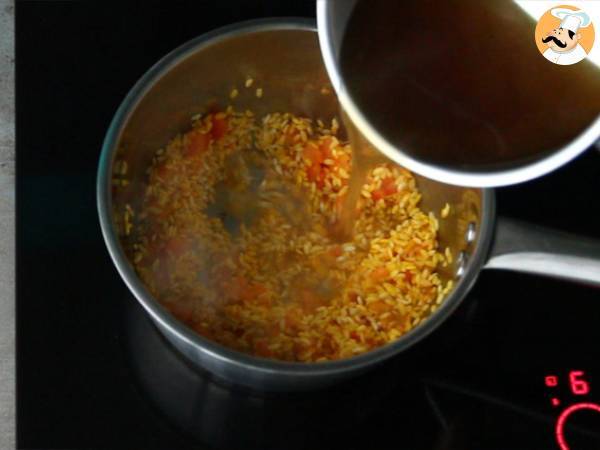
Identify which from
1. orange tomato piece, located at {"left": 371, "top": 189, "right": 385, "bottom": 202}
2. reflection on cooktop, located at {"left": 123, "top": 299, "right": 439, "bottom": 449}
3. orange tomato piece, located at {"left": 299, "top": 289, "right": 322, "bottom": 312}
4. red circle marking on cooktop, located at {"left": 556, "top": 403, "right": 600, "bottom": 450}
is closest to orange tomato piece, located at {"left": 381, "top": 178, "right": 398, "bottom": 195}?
orange tomato piece, located at {"left": 371, "top": 189, "right": 385, "bottom": 202}

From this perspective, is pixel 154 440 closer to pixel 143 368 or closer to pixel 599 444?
pixel 143 368

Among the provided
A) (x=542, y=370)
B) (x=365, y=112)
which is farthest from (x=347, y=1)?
(x=542, y=370)

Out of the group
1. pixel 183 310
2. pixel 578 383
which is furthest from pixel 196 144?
pixel 578 383

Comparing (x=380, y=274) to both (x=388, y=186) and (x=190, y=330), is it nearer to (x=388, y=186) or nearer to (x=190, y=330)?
(x=388, y=186)

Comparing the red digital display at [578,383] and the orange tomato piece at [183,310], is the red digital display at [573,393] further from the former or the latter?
the orange tomato piece at [183,310]

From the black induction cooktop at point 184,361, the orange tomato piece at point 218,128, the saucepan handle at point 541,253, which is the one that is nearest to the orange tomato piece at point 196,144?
the orange tomato piece at point 218,128

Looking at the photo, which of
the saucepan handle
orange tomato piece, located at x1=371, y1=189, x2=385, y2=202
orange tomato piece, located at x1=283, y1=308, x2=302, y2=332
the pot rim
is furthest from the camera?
orange tomato piece, located at x1=371, y1=189, x2=385, y2=202

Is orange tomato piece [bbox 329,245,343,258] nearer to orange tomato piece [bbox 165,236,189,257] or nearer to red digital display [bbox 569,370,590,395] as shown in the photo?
orange tomato piece [bbox 165,236,189,257]

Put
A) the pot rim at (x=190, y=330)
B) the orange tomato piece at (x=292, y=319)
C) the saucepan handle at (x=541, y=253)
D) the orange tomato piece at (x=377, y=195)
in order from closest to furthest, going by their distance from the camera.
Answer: the pot rim at (x=190, y=330) < the saucepan handle at (x=541, y=253) < the orange tomato piece at (x=292, y=319) < the orange tomato piece at (x=377, y=195)

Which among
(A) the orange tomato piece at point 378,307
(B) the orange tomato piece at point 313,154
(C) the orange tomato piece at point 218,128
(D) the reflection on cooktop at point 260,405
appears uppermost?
(C) the orange tomato piece at point 218,128
